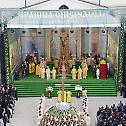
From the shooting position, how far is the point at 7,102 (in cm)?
1962

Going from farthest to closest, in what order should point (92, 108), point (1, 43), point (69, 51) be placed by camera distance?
point (69, 51) < point (1, 43) < point (92, 108)

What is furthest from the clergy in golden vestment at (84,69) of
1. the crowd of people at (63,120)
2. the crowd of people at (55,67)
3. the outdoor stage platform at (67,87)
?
the crowd of people at (63,120)

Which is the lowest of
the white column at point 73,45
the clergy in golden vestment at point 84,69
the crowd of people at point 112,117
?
the crowd of people at point 112,117

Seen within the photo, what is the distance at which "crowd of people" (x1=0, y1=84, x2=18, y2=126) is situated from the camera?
725 inches

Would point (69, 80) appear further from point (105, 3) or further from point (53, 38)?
point (105, 3)

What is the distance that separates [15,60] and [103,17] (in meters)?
5.94

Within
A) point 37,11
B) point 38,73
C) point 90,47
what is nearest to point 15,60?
point 38,73

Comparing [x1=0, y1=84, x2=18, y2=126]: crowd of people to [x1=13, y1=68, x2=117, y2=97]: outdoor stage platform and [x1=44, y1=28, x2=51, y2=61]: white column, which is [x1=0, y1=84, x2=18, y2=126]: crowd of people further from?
[x1=44, y1=28, x2=51, y2=61]: white column

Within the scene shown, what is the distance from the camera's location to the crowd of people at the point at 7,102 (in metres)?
18.4

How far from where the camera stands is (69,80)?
23047mm

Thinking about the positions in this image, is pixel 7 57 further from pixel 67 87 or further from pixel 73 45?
pixel 73 45

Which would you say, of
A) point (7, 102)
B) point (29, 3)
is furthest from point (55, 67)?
point (7, 102)

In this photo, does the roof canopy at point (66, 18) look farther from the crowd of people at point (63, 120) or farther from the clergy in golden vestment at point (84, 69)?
the crowd of people at point (63, 120)

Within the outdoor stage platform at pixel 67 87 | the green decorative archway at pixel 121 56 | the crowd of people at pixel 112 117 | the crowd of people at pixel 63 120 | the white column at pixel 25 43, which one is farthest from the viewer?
the white column at pixel 25 43
